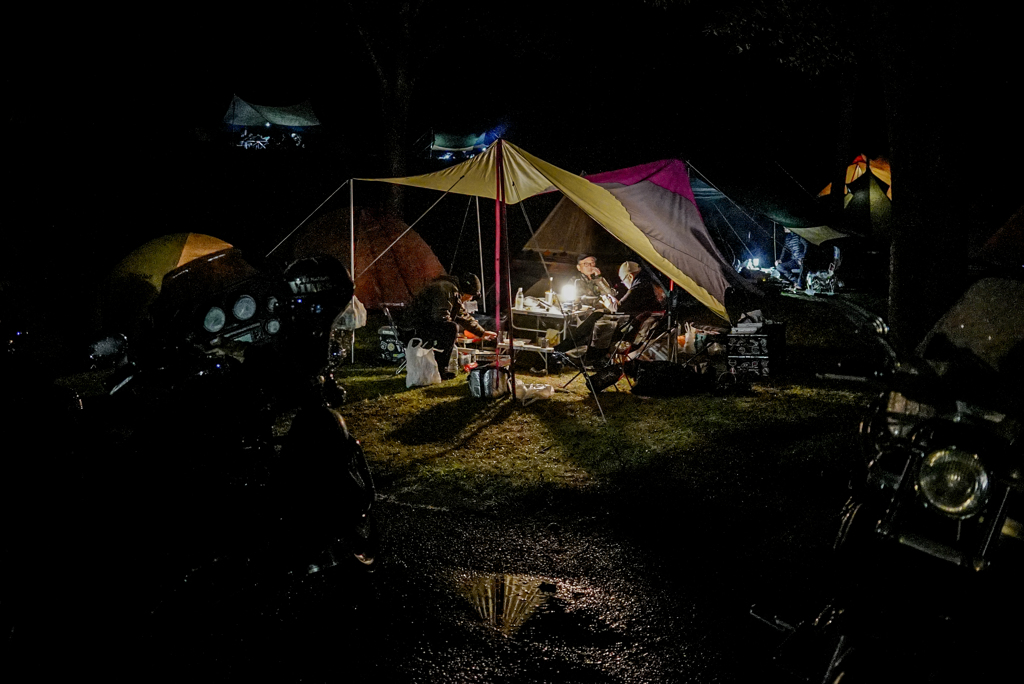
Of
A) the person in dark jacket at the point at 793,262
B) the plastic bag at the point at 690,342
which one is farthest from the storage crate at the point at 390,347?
the person in dark jacket at the point at 793,262

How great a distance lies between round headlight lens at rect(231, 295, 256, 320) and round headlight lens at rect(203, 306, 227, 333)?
0.24ft

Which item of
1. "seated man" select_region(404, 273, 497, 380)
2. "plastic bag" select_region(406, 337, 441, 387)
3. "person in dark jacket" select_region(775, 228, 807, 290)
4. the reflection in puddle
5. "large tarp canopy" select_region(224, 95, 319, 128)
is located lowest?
the reflection in puddle

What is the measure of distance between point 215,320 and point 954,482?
3916 mm

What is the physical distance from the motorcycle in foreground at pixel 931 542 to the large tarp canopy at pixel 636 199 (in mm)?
4674

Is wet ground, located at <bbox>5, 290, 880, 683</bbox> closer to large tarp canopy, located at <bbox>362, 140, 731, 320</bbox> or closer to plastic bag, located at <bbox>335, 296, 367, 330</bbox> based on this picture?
large tarp canopy, located at <bbox>362, 140, 731, 320</bbox>

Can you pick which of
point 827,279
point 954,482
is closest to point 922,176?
point 954,482

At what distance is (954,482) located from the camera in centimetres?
265

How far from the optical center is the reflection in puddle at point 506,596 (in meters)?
3.34

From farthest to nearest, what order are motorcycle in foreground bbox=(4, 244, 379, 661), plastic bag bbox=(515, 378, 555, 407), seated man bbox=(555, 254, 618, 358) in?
seated man bbox=(555, 254, 618, 358)
plastic bag bbox=(515, 378, 555, 407)
motorcycle in foreground bbox=(4, 244, 379, 661)

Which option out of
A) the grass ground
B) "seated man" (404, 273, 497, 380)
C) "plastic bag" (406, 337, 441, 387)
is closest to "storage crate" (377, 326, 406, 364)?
the grass ground

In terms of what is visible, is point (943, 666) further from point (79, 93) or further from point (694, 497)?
point (79, 93)

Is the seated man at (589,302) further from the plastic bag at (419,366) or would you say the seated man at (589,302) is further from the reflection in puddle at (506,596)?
the reflection in puddle at (506,596)

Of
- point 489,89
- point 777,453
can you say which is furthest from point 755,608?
point 489,89

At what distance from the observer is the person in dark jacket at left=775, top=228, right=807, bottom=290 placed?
18.9m
